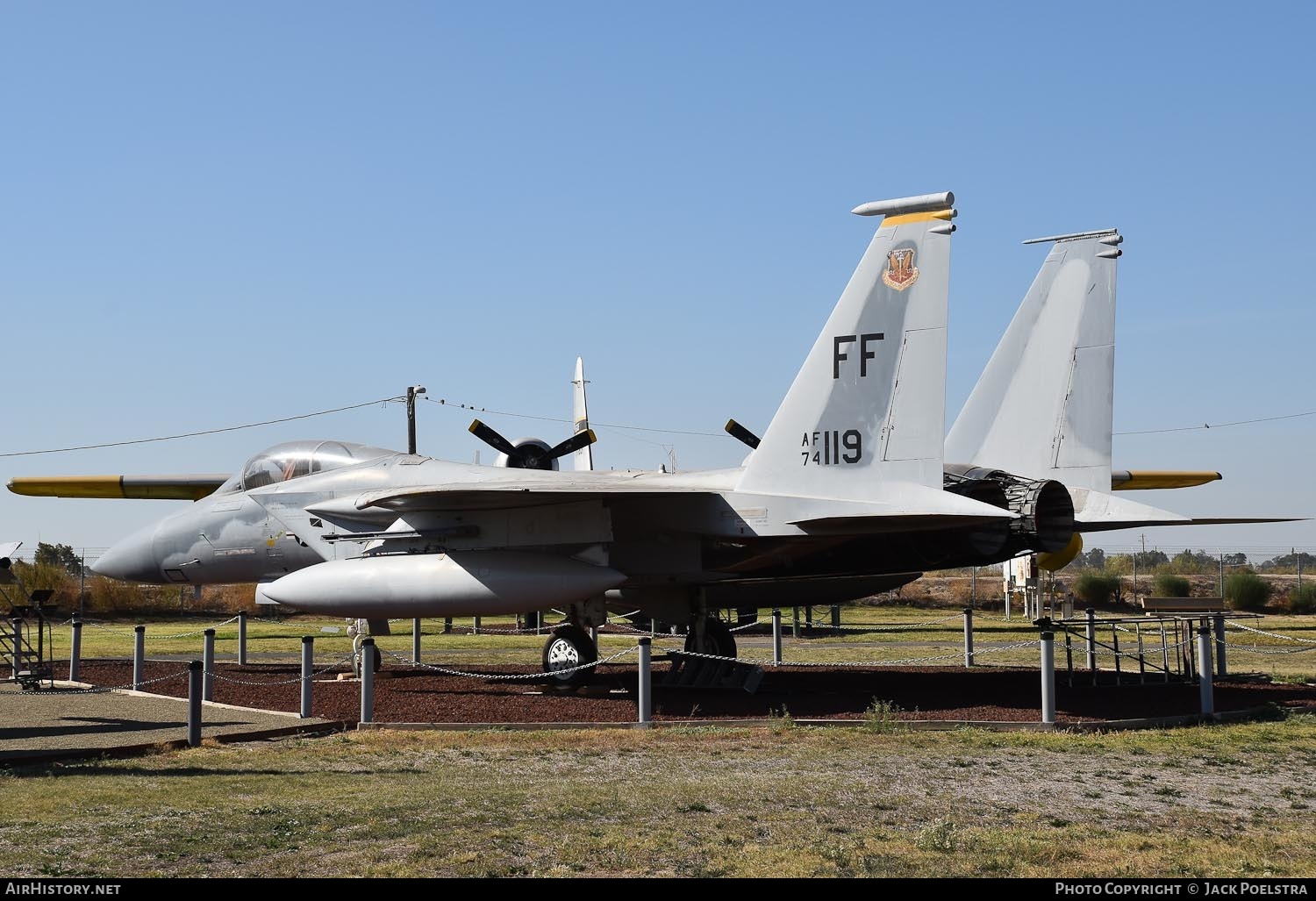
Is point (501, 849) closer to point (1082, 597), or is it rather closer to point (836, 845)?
point (836, 845)

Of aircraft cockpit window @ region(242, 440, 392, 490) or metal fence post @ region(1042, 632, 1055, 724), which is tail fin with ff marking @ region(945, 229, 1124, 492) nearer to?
metal fence post @ region(1042, 632, 1055, 724)

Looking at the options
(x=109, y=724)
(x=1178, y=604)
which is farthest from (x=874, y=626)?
(x=109, y=724)

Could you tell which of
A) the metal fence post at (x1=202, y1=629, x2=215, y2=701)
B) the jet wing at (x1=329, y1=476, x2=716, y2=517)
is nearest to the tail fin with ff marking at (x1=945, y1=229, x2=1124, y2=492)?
the jet wing at (x1=329, y1=476, x2=716, y2=517)

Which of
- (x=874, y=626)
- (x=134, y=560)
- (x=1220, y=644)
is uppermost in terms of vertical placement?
(x=134, y=560)

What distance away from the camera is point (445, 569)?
1519cm

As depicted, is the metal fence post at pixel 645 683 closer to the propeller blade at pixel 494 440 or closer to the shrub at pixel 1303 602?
the propeller blade at pixel 494 440

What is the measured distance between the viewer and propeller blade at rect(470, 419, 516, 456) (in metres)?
22.0

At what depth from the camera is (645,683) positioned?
12.7m

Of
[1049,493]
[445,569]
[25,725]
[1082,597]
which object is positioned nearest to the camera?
[25,725]

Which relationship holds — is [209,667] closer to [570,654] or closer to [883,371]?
[570,654]

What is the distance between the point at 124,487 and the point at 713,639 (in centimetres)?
1227
